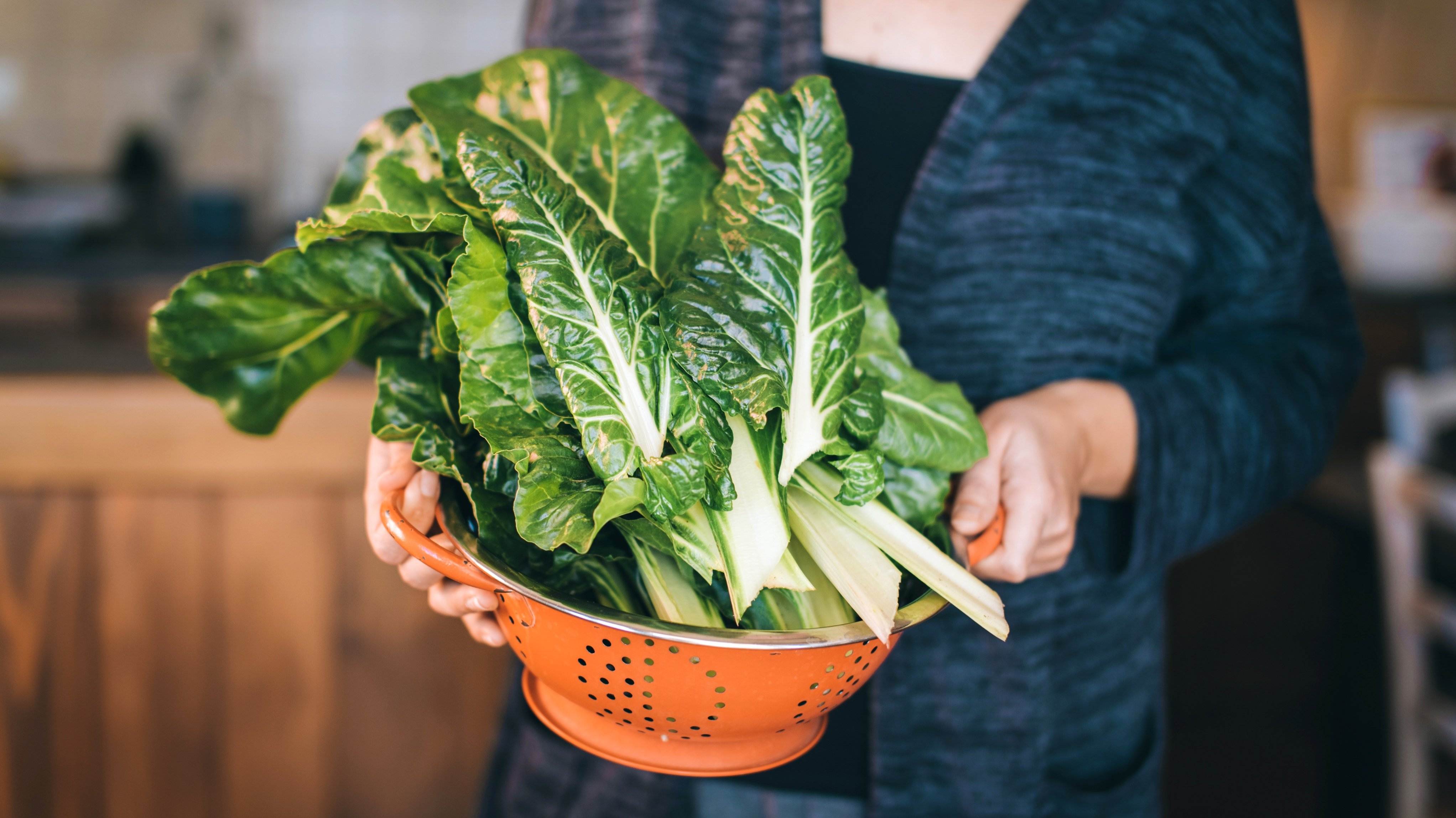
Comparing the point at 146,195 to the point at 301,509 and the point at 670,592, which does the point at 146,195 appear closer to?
the point at 301,509

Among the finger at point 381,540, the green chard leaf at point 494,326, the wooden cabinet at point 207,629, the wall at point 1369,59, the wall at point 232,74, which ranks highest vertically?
the wall at point 1369,59

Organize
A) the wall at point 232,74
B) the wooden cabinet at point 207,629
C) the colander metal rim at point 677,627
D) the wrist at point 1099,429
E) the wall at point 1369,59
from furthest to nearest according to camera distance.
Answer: the wall at point 1369,59 < the wall at point 232,74 < the wooden cabinet at point 207,629 < the wrist at point 1099,429 < the colander metal rim at point 677,627

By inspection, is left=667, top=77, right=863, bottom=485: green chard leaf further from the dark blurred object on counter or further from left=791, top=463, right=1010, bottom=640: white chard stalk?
the dark blurred object on counter

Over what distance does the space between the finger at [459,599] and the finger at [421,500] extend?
0.04 m

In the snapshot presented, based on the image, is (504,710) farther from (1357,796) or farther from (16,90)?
(16,90)

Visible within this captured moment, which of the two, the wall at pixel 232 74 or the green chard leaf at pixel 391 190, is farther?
the wall at pixel 232 74

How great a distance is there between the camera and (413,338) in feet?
2.03

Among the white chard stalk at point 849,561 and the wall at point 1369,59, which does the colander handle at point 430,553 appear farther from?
the wall at point 1369,59

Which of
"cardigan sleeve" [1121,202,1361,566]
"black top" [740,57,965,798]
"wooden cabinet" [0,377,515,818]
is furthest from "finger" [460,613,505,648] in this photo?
"wooden cabinet" [0,377,515,818]

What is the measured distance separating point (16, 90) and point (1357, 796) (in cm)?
361

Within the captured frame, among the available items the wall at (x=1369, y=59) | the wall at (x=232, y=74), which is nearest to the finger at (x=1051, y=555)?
the wall at (x=232, y=74)

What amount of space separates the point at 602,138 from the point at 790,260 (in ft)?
0.52

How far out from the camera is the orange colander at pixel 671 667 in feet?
1.42

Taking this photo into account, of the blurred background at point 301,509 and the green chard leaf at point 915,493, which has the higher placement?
the green chard leaf at point 915,493
